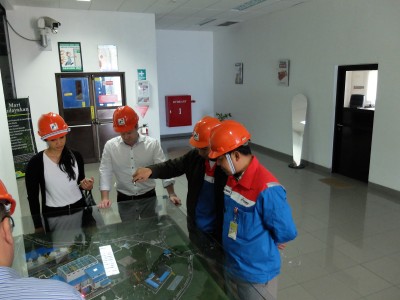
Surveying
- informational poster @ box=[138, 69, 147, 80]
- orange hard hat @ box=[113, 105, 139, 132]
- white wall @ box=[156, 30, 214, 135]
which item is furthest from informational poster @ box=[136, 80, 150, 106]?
orange hard hat @ box=[113, 105, 139, 132]

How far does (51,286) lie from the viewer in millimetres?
750

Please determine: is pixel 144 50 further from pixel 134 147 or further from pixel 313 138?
pixel 134 147

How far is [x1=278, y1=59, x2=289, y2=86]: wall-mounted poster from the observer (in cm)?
662

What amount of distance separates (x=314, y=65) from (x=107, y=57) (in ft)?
13.4

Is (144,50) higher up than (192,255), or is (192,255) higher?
(144,50)

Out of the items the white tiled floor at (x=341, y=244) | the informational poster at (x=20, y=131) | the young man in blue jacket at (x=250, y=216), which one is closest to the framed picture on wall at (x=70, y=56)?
the informational poster at (x=20, y=131)

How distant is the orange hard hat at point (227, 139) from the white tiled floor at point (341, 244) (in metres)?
1.60

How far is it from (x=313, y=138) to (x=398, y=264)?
350 centimetres

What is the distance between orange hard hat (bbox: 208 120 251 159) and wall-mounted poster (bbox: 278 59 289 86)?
17.9ft

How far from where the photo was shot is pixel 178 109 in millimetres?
9406

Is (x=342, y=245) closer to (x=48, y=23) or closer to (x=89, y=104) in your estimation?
(x=89, y=104)

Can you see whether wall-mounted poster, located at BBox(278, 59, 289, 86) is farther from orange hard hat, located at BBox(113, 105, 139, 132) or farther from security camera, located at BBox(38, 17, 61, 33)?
orange hard hat, located at BBox(113, 105, 139, 132)

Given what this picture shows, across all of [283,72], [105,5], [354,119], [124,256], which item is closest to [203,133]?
[124,256]

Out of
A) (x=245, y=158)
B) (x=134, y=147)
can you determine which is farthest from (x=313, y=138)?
(x=245, y=158)
